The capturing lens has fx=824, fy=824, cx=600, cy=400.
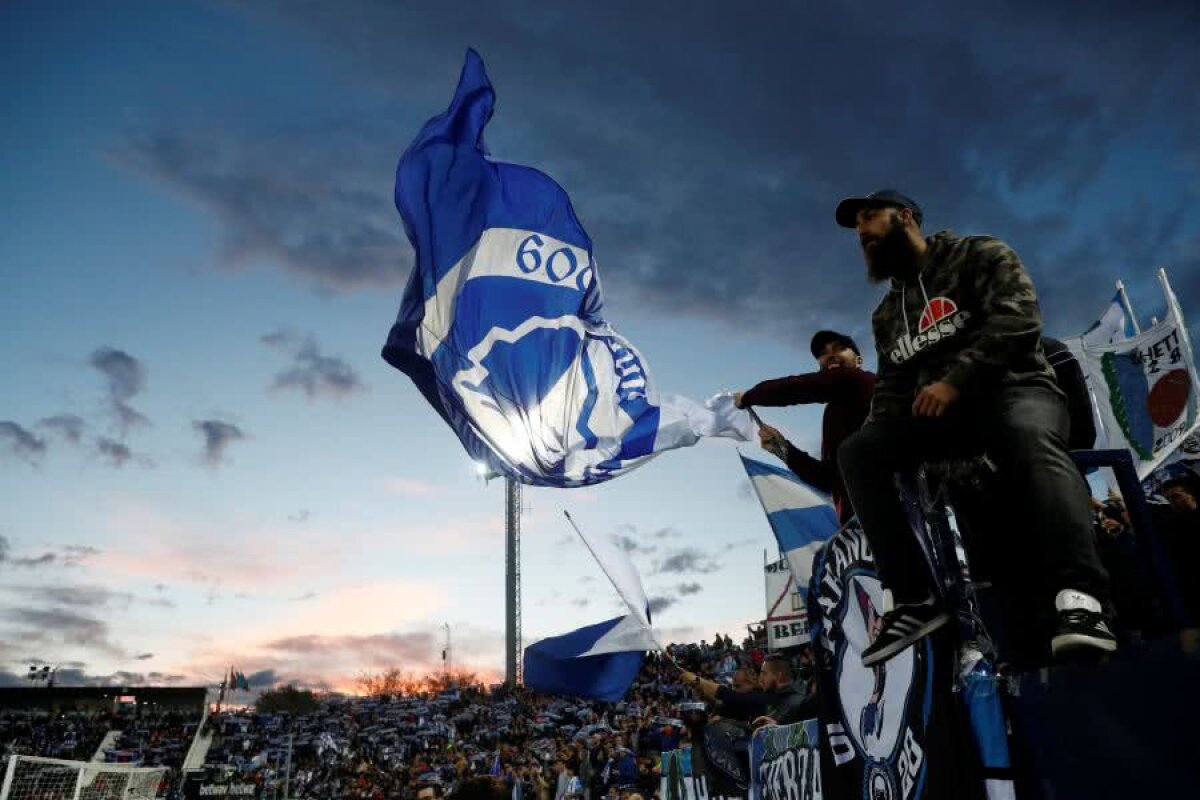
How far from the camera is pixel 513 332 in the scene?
7.78 m

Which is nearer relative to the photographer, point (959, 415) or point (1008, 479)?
point (1008, 479)

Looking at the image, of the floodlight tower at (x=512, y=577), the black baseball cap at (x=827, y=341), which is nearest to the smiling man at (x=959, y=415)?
the black baseball cap at (x=827, y=341)

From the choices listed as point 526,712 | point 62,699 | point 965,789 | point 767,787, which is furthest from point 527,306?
point 62,699

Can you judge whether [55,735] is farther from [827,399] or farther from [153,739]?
[827,399]

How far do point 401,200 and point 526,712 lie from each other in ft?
104

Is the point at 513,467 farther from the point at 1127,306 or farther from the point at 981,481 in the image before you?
the point at 1127,306

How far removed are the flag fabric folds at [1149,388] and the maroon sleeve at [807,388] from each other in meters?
4.32

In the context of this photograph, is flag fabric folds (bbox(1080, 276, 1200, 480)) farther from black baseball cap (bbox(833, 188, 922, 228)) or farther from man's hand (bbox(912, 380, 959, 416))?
man's hand (bbox(912, 380, 959, 416))

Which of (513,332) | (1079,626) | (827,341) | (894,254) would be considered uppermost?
(513,332)

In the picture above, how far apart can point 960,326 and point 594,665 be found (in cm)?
644

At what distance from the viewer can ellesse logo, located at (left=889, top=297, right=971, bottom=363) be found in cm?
245

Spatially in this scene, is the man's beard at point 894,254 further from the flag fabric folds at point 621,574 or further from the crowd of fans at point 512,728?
the flag fabric folds at point 621,574

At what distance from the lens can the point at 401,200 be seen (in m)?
8.18

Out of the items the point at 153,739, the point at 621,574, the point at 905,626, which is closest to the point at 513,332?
the point at 621,574
